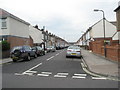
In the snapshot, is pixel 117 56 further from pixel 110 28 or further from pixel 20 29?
pixel 110 28

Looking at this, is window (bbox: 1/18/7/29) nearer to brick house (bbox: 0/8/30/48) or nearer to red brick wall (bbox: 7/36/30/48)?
brick house (bbox: 0/8/30/48)

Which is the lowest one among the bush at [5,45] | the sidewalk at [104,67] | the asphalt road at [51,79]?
the asphalt road at [51,79]

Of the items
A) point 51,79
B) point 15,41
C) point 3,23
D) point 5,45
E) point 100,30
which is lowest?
point 51,79

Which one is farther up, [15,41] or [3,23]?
[3,23]

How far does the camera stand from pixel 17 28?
84.1 ft

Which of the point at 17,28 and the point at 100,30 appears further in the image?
the point at 100,30

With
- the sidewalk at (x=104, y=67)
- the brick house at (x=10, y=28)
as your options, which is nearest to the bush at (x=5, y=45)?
the brick house at (x=10, y=28)

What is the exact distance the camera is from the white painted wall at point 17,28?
2314cm

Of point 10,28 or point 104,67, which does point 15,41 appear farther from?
point 104,67

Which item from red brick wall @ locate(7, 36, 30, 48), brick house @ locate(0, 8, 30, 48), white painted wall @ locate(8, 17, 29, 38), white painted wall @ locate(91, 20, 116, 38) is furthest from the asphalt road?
white painted wall @ locate(91, 20, 116, 38)

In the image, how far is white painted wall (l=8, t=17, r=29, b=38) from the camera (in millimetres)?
23142

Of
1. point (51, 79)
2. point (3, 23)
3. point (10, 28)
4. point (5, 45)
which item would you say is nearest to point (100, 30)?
point (10, 28)

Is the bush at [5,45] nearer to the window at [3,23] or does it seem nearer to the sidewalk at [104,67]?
the window at [3,23]

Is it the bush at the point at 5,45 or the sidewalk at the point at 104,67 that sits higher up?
the bush at the point at 5,45
